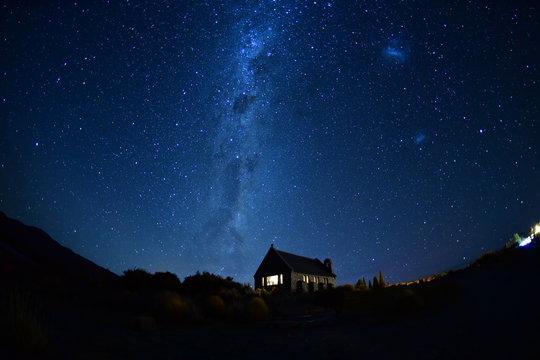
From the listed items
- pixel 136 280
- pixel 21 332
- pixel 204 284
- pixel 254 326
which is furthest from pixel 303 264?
pixel 21 332

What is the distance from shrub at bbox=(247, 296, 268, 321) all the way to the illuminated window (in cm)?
2419

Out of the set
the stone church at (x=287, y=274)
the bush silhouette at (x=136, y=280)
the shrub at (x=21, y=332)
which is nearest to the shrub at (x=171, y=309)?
the bush silhouette at (x=136, y=280)

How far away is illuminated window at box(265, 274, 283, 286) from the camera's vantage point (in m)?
35.2

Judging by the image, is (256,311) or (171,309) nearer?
(171,309)

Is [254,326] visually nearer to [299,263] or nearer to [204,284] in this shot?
[204,284]

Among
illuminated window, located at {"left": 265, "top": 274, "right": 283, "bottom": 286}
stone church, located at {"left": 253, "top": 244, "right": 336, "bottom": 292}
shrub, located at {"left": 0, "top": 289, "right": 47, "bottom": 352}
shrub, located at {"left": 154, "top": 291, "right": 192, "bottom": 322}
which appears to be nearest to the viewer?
shrub, located at {"left": 0, "top": 289, "right": 47, "bottom": 352}

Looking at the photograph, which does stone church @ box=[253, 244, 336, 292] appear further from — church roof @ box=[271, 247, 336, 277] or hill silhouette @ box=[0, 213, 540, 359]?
Result: hill silhouette @ box=[0, 213, 540, 359]

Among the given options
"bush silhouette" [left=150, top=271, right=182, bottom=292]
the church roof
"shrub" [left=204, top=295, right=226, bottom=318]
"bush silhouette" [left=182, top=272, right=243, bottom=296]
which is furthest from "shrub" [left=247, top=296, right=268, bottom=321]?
the church roof

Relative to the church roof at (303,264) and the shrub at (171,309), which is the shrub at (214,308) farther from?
the church roof at (303,264)

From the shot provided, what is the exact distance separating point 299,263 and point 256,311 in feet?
93.5

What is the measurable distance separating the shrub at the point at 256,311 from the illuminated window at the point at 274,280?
24.2 m

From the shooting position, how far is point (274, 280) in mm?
35844

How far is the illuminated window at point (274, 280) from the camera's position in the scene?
35.2m

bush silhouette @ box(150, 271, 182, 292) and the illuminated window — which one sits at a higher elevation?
bush silhouette @ box(150, 271, 182, 292)
